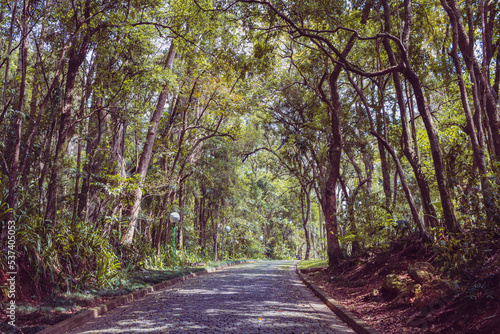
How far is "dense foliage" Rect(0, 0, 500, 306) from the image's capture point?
5836 millimetres

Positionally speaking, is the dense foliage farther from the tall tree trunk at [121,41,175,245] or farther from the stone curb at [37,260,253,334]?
the stone curb at [37,260,253,334]

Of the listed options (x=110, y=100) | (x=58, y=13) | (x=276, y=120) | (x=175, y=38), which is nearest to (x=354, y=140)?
(x=276, y=120)

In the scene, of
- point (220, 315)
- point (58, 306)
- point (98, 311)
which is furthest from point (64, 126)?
point (220, 315)

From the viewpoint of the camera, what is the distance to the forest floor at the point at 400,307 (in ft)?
11.7

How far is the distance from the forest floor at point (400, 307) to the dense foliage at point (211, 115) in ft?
1.26

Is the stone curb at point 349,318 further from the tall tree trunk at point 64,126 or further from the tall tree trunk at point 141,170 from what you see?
the tall tree trunk at point 141,170

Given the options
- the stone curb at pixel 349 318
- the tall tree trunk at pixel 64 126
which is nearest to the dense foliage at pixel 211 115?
the tall tree trunk at pixel 64 126

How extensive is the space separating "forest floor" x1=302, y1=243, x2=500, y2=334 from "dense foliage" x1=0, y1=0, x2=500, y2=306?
1.26 feet

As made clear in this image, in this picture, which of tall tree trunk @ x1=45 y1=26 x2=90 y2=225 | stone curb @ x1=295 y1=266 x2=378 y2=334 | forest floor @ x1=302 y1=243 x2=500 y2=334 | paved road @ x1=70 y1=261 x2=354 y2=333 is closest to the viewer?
forest floor @ x1=302 y1=243 x2=500 y2=334

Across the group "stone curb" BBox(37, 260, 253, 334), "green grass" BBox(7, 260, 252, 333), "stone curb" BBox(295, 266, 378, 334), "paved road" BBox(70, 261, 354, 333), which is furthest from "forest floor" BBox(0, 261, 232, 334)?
"stone curb" BBox(295, 266, 378, 334)

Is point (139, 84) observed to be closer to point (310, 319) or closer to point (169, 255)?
point (310, 319)

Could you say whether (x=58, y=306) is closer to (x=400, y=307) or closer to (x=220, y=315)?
(x=220, y=315)

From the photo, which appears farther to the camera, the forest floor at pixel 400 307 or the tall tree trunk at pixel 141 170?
the tall tree trunk at pixel 141 170

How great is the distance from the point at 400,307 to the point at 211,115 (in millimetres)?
14027
